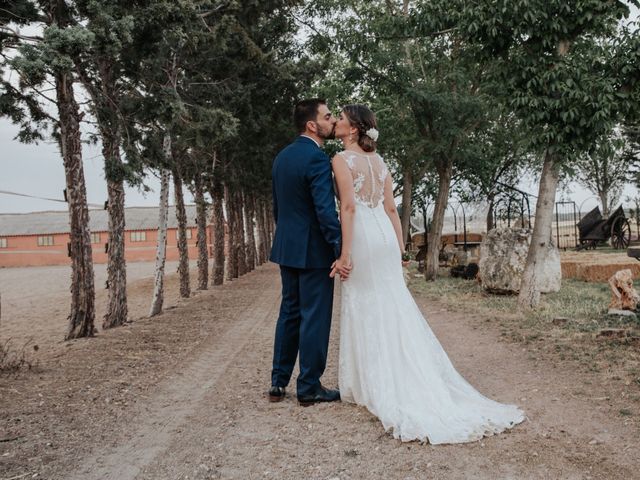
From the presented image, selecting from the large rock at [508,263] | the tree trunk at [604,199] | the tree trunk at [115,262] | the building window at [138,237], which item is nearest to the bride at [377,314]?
the tree trunk at [115,262]

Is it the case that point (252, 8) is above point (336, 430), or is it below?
above

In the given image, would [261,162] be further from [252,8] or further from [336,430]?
[336,430]

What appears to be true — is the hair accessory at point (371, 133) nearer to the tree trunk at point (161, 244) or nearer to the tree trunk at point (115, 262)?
the tree trunk at point (115, 262)

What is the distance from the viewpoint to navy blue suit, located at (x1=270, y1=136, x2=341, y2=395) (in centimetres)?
484

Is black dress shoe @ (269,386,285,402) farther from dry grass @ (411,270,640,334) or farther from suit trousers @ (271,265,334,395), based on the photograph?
dry grass @ (411,270,640,334)

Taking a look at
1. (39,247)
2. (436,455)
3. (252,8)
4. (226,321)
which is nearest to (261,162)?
(252,8)

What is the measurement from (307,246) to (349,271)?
1.33ft

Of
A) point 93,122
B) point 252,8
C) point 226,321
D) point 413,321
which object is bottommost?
point 226,321

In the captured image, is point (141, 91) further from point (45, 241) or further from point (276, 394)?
point (45, 241)

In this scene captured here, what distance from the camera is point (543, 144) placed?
9320 millimetres

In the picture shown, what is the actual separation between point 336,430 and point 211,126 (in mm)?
9257

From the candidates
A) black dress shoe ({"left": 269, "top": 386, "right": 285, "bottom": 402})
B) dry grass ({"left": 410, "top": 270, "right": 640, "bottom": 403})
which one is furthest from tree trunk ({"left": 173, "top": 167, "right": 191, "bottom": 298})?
A: black dress shoe ({"left": 269, "top": 386, "right": 285, "bottom": 402})

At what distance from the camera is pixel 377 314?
490cm

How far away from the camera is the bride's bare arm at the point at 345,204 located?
482cm
